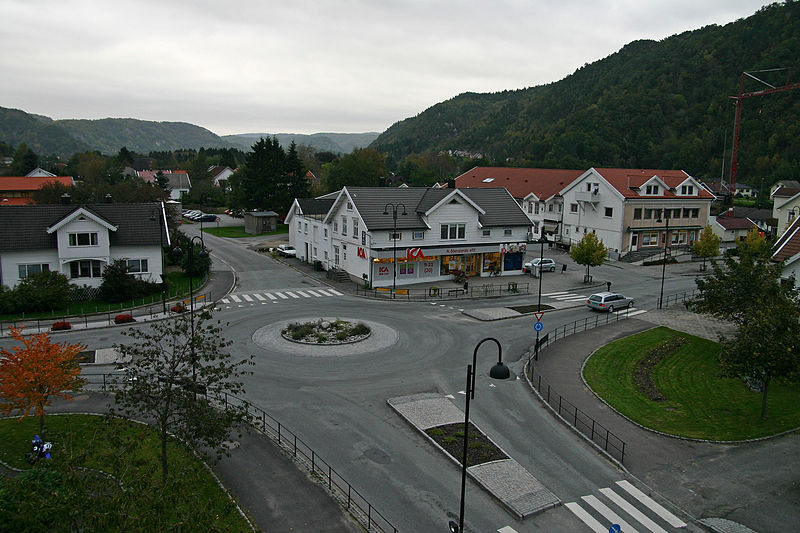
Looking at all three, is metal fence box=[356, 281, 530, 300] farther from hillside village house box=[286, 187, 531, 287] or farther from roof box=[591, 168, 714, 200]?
roof box=[591, 168, 714, 200]

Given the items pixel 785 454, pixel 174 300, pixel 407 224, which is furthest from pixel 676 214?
pixel 174 300

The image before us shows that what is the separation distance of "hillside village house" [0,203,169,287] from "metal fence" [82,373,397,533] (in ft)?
73.6

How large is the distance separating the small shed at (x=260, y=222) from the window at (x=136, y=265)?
35858 millimetres

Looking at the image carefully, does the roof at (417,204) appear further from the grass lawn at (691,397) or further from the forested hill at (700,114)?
the forested hill at (700,114)

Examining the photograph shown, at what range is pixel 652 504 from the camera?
1695 centimetres

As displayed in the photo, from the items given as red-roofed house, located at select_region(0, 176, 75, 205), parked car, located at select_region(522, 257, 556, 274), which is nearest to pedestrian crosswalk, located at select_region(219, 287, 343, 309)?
parked car, located at select_region(522, 257, 556, 274)

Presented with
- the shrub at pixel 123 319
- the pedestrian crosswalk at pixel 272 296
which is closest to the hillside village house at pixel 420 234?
the pedestrian crosswalk at pixel 272 296

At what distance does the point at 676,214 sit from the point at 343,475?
60.6 metres

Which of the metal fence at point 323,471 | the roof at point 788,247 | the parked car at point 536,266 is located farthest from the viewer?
Answer: the parked car at point 536,266

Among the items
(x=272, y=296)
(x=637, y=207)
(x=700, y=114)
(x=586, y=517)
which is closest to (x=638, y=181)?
(x=637, y=207)

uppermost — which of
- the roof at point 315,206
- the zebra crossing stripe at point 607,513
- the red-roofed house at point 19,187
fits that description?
the red-roofed house at point 19,187

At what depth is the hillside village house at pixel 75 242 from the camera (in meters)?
39.9

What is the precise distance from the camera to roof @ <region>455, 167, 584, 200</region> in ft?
249

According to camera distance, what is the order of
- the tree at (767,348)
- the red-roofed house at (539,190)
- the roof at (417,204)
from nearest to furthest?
the tree at (767,348)
the roof at (417,204)
the red-roofed house at (539,190)
